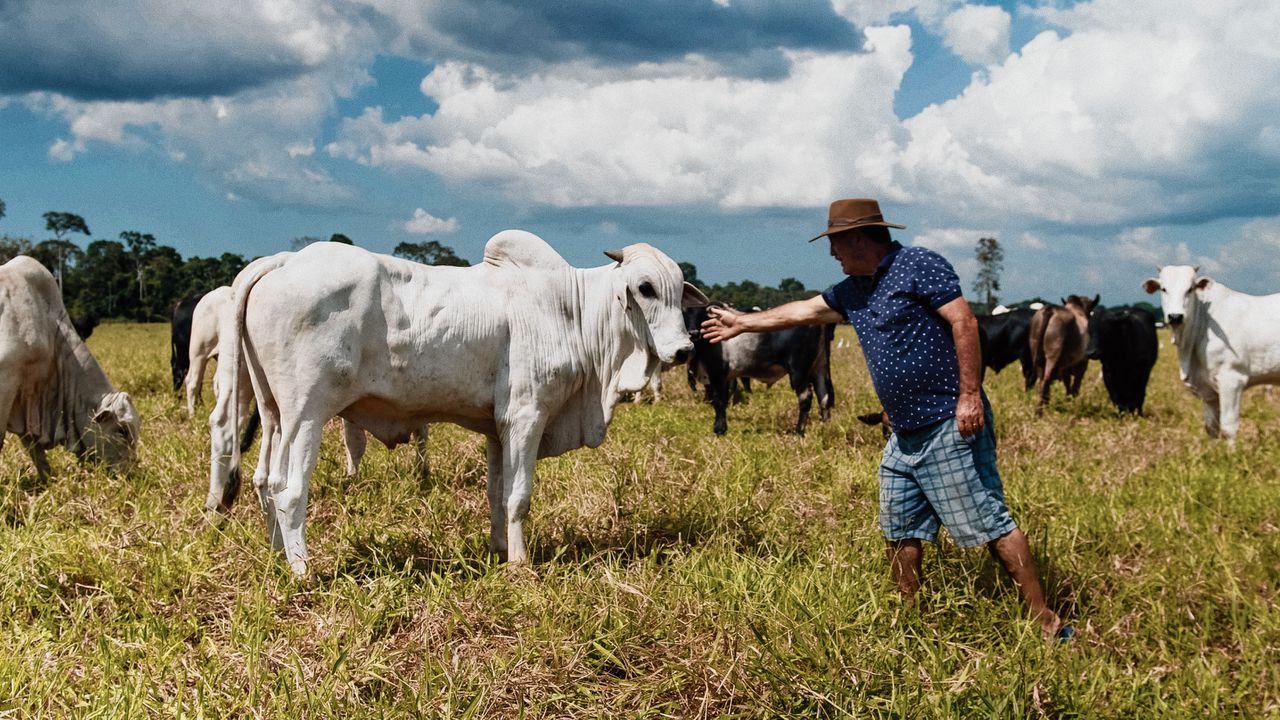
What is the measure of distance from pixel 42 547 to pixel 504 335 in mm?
2594

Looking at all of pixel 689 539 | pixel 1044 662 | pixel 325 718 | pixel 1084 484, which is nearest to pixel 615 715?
pixel 325 718

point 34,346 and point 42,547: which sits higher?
point 34,346

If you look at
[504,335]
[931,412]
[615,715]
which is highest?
[504,335]

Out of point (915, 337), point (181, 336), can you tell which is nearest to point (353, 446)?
point (915, 337)

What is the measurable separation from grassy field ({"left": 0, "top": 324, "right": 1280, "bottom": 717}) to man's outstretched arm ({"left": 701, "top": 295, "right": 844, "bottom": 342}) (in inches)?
45.8

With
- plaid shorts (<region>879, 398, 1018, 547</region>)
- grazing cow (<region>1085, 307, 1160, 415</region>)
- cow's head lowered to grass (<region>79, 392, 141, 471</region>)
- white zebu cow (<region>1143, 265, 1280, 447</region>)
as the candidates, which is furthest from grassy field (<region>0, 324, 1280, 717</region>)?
grazing cow (<region>1085, 307, 1160, 415</region>)

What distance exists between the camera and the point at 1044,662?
11.1 feet

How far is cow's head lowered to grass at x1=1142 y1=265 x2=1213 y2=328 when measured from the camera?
871 centimetres

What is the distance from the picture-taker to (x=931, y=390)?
3756 mm

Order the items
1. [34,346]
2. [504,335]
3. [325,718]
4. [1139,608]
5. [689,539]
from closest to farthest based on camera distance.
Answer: [325,718] < [1139,608] < [504,335] < [689,539] < [34,346]

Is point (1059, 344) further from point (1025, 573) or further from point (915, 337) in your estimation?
point (915, 337)

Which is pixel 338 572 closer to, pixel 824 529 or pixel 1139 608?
pixel 824 529

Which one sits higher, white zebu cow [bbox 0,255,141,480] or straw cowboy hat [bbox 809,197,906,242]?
straw cowboy hat [bbox 809,197,906,242]

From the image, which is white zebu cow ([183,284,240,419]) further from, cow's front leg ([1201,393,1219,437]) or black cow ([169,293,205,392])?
cow's front leg ([1201,393,1219,437])
